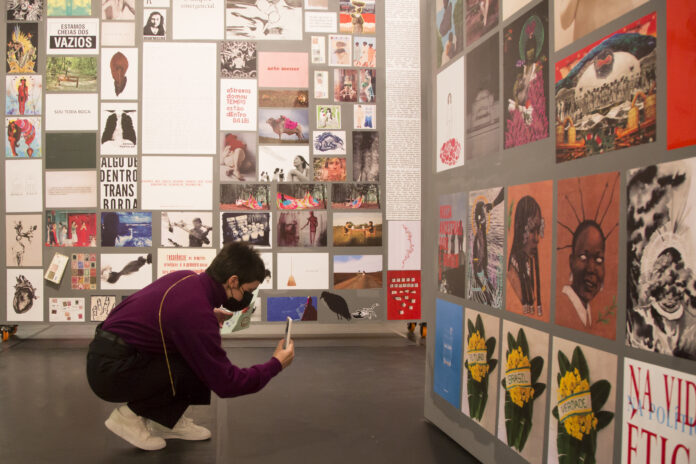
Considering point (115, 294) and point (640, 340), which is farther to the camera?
point (115, 294)

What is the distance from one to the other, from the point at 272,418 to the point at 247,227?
5.79ft

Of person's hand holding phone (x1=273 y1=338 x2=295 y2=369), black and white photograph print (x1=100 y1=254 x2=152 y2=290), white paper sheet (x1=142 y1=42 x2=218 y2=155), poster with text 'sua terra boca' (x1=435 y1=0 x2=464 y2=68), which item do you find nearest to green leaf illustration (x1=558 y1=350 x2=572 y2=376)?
person's hand holding phone (x1=273 y1=338 x2=295 y2=369)

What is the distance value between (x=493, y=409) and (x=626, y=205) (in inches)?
36.1

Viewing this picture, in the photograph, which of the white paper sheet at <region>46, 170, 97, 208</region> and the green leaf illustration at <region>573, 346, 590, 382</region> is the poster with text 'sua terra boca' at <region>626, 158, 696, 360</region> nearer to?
the green leaf illustration at <region>573, 346, 590, 382</region>

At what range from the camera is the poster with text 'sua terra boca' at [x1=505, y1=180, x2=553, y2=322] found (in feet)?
5.19

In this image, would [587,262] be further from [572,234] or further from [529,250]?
[529,250]

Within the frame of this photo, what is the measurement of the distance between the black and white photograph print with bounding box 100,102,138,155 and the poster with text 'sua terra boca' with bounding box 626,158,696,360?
3440 mm

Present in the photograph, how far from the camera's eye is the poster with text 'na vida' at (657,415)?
3.57 feet

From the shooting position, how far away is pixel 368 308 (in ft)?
13.0

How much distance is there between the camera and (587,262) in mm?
1405

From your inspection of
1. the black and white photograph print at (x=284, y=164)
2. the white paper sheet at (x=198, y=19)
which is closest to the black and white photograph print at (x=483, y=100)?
the black and white photograph print at (x=284, y=164)

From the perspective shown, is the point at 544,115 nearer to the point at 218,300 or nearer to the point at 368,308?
the point at 218,300

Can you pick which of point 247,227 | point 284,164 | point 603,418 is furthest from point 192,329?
point 284,164

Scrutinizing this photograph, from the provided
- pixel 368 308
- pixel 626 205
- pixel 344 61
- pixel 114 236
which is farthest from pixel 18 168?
pixel 626 205
